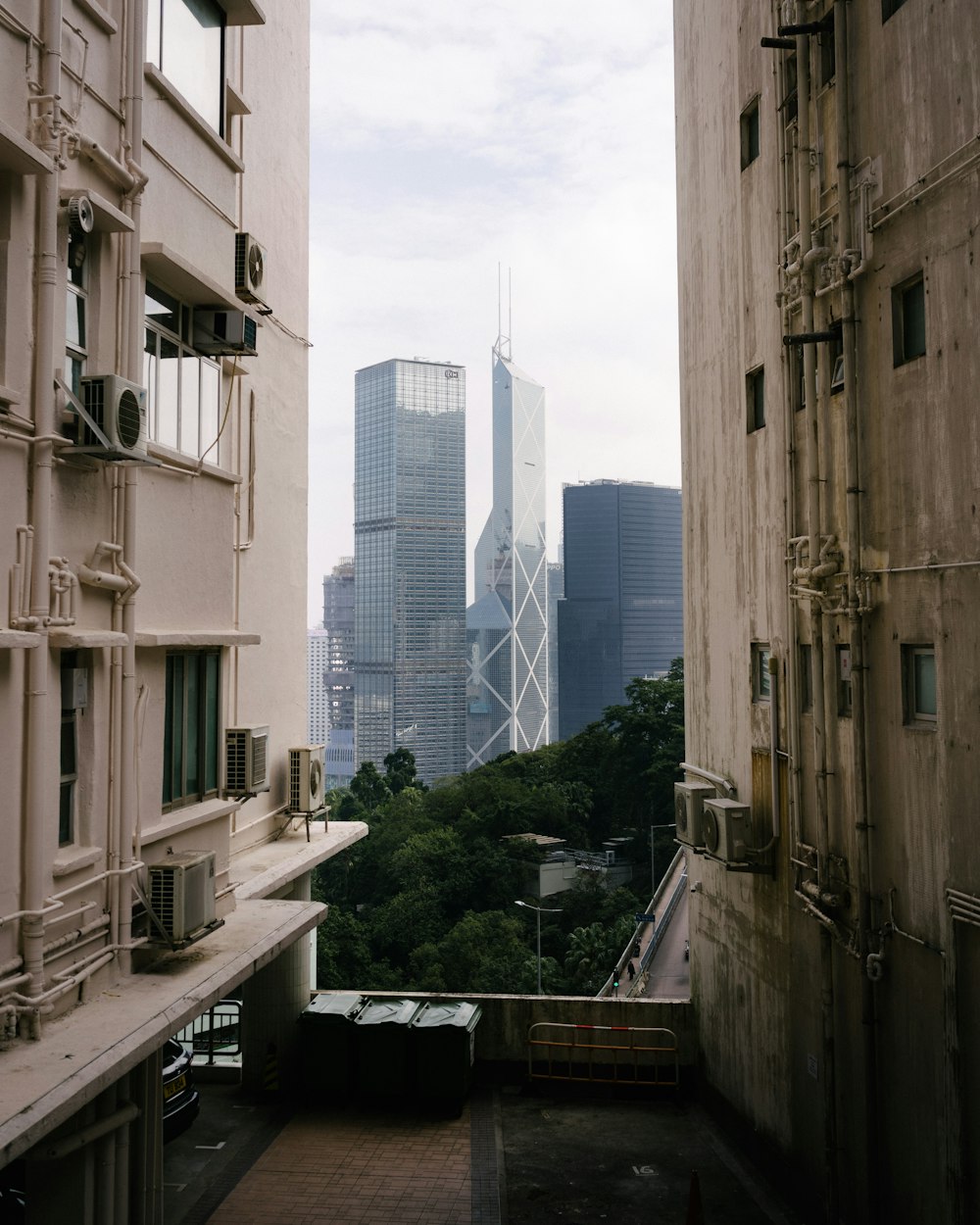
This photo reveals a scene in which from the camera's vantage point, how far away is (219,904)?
891 cm

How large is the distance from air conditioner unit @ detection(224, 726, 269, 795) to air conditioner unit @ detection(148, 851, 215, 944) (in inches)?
85.9

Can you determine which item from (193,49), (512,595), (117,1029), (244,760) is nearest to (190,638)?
(244,760)

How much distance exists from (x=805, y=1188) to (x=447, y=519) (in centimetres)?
15124

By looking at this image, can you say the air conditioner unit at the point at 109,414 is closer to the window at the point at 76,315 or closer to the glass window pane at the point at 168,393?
the window at the point at 76,315

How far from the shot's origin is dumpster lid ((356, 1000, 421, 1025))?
1216 cm

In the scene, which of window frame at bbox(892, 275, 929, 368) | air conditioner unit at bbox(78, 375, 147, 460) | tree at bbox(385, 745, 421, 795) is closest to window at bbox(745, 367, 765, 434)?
window frame at bbox(892, 275, 929, 368)

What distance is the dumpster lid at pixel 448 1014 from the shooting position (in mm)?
12078

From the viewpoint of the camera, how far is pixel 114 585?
22.8ft

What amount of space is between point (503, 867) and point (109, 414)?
4184 cm

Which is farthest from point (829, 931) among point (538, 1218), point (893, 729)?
point (538, 1218)

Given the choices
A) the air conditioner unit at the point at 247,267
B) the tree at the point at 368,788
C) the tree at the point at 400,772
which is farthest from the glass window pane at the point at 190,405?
the tree at the point at 400,772

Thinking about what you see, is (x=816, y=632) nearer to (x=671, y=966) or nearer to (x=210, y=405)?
(x=210, y=405)

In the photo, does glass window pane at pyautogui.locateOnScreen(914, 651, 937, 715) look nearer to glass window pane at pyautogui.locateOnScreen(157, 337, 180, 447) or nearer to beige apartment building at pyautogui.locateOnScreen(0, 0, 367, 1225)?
beige apartment building at pyautogui.locateOnScreen(0, 0, 367, 1225)

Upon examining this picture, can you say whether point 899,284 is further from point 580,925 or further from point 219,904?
point 580,925
